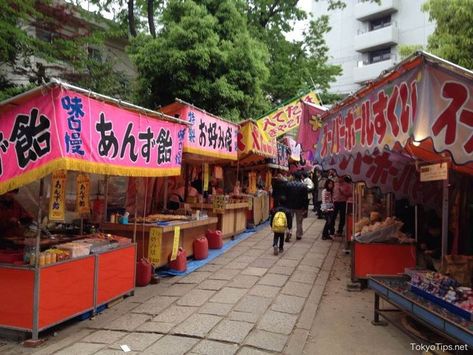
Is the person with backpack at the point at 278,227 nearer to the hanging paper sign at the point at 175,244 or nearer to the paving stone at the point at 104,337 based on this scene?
the hanging paper sign at the point at 175,244

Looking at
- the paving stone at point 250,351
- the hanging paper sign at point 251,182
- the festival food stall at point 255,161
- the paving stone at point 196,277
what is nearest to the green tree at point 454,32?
the festival food stall at point 255,161

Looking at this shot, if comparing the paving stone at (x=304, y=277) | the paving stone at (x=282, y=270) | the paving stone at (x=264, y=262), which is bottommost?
the paving stone at (x=304, y=277)

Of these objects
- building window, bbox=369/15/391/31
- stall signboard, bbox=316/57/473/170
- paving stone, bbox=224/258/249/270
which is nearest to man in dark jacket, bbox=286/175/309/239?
paving stone, bbox=224/258/249/270

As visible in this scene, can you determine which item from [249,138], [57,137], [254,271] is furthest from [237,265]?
[57,137]

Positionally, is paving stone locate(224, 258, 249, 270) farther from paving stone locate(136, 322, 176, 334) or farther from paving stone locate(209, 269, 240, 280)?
paving stone locate(136, 322, 176, 334)

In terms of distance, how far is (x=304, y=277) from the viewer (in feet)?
28.7

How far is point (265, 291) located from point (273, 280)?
830 millimetres

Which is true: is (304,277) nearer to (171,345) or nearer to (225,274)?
(225,274)

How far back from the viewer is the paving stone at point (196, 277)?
27.1 feet

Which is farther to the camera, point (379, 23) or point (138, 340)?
point (379, 23)

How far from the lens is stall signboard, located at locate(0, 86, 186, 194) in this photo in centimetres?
482

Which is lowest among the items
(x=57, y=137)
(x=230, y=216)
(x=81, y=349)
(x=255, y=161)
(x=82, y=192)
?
(x=81, y=349)

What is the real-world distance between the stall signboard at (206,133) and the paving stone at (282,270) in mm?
3193

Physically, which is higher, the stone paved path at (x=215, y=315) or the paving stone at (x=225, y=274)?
the paving stone at (x=225, y=274)
